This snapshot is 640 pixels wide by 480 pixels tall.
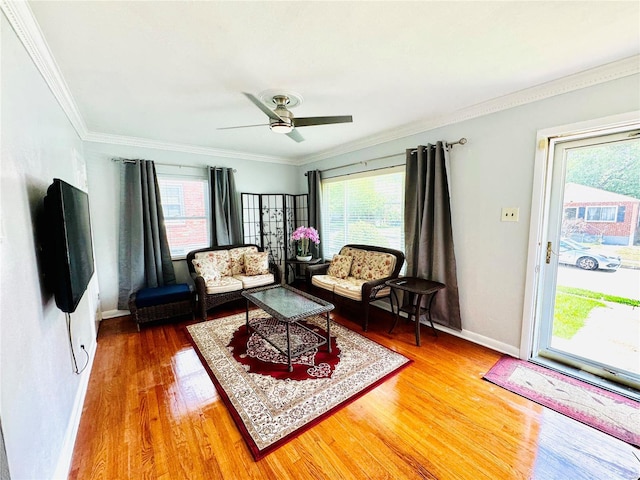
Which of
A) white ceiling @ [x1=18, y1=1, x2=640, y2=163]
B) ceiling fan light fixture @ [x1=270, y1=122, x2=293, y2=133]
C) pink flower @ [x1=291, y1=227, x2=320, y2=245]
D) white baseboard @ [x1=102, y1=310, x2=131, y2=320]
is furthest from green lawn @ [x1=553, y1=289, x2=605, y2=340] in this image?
white baseboard @ [x1=102, y1=310, x2=131, y2=320]

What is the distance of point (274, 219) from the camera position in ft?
16.6

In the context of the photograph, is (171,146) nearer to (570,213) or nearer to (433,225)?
(433,225)

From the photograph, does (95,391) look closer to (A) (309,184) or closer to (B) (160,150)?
(B) (160,150)

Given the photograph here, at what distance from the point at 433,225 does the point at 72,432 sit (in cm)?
347

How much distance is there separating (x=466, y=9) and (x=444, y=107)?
143cm

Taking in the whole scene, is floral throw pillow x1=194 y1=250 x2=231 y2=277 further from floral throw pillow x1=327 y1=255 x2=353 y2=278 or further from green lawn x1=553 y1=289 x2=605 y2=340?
green lawn x1=553 y1=289 x2=605 y2=340

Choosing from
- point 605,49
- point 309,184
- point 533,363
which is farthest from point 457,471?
point 309,184

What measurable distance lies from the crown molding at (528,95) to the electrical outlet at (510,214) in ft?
3.11

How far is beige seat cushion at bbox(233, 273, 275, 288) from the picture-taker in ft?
12.5

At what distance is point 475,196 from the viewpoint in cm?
280

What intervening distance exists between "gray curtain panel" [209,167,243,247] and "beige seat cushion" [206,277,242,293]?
2.77ft

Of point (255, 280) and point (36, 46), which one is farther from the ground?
point (36, 46)

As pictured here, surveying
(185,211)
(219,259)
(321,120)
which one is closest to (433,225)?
(321,120)

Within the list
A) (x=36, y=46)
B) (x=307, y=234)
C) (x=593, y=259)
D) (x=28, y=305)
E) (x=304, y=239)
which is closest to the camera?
(x=28, y=305)
